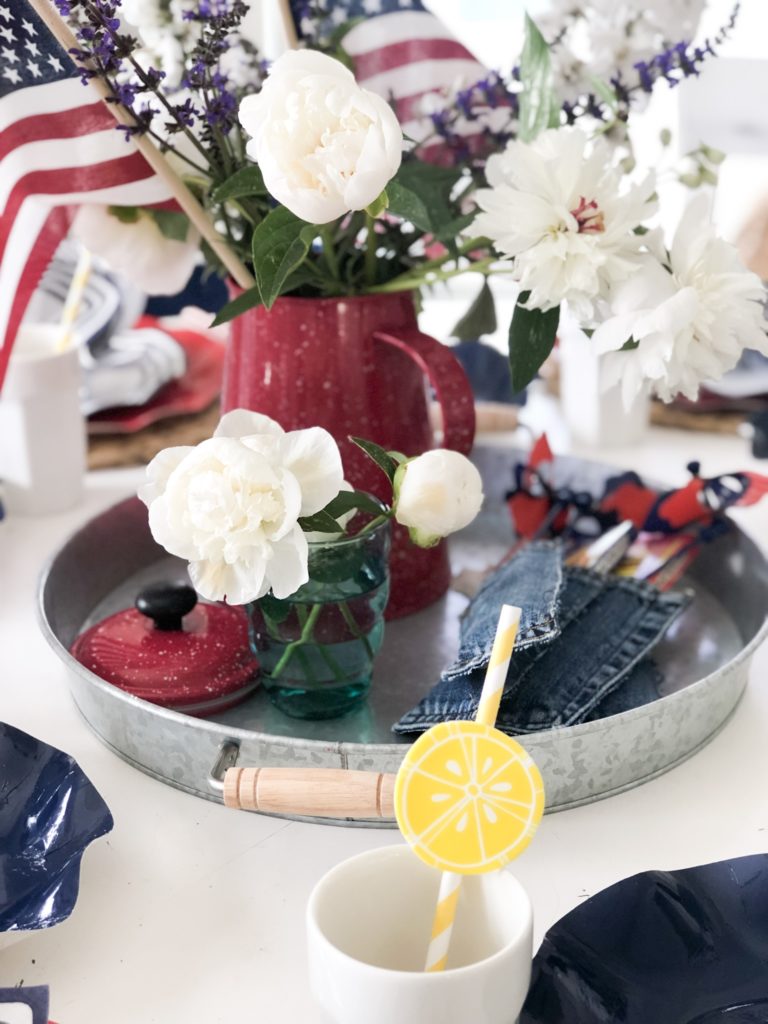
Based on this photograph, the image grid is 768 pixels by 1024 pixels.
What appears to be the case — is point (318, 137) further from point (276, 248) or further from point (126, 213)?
point (126, 213)

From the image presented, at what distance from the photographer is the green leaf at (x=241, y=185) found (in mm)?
604

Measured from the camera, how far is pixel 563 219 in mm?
577

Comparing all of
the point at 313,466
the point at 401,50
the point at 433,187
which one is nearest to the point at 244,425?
the point at 313,466

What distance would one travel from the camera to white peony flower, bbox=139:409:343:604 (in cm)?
50

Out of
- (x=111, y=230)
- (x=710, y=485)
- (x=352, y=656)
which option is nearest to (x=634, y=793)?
(x=352, y=656)

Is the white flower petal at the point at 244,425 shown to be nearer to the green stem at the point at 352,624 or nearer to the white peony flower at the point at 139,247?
the green stem at the point at 352,624

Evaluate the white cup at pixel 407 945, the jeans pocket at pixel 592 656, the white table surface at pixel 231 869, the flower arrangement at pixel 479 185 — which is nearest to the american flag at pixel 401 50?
the flower arrangement at pixel 479 185

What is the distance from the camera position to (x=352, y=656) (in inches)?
24.9

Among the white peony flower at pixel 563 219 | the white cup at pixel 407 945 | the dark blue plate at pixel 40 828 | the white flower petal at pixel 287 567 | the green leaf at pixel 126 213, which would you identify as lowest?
the dark blue plate at pixel 40 828

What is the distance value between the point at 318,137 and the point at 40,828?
328 millimetres

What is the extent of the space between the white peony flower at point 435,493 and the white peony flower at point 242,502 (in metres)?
0.04

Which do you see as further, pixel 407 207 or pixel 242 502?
pixel 407 207

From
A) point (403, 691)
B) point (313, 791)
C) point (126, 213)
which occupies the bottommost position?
point (403, 691)

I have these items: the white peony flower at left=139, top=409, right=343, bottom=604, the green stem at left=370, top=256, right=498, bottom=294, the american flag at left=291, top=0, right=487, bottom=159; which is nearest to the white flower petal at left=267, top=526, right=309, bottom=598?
the white peony flower at left=139, top=409, right=343, bottom=604
